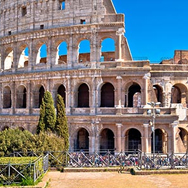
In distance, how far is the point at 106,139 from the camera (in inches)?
1198

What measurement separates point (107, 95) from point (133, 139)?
5141 millimetres

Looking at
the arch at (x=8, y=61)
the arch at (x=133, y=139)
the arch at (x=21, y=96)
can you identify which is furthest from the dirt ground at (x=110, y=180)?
the arch at (x=8, y=61)

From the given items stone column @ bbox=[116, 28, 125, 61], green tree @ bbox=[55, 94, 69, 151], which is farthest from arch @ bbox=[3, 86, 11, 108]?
stone column @ bbox=[116, 28, 125, 61]

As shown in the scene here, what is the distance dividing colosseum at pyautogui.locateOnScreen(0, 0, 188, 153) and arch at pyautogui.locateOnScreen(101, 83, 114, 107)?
0.33ft

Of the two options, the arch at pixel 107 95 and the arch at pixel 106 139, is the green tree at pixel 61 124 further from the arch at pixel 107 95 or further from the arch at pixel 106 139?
the arch at pixel 107 95

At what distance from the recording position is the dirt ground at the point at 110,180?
50.4 feet

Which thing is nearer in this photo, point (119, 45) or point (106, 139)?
point (119, 45)

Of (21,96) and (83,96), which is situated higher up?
(21,96)

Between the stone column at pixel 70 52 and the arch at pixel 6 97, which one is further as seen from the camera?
the arch at pixel 6 97

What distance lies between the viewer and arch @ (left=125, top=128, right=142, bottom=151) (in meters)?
29.6

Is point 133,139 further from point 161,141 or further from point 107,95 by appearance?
point 107,95

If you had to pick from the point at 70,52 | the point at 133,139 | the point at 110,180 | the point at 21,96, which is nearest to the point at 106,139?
the point at 133,139

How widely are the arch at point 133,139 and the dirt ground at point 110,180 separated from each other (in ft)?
38.2

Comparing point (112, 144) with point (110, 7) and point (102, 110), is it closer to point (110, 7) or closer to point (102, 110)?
point (102, 110)
